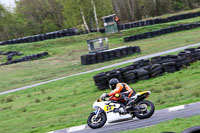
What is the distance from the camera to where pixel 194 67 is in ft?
54.3

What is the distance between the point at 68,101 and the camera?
15.4 metres

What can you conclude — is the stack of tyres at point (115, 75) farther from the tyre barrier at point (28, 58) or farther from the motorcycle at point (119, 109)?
the tyre barrier at point (28, 58)

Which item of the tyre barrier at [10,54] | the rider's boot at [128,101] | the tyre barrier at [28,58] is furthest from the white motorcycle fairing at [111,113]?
the tyre barrier at [10,54]

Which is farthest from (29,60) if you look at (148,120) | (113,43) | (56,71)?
(148,120)

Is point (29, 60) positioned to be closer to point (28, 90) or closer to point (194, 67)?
point (28, 90)

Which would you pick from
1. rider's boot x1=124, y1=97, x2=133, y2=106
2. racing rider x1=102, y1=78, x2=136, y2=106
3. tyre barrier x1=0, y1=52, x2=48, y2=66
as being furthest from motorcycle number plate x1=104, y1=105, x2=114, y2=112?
tyre barrier x1=0, y1=52, x2=48, y2=66

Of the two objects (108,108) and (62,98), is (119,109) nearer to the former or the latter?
(108,108)

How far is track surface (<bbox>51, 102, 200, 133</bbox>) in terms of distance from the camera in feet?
27.8

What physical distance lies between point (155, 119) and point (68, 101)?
7293mm

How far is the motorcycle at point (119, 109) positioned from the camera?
8.96 m

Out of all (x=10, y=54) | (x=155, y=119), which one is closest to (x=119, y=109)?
(x=155, y=119)

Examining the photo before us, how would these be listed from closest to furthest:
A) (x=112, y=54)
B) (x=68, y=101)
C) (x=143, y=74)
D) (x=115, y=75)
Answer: (x=68, y=101), (x=115, y=75), (x=143, y=74), (x=112, y=54)

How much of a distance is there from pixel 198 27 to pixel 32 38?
23.2 metres

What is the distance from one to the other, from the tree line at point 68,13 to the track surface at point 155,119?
41.7 meters
